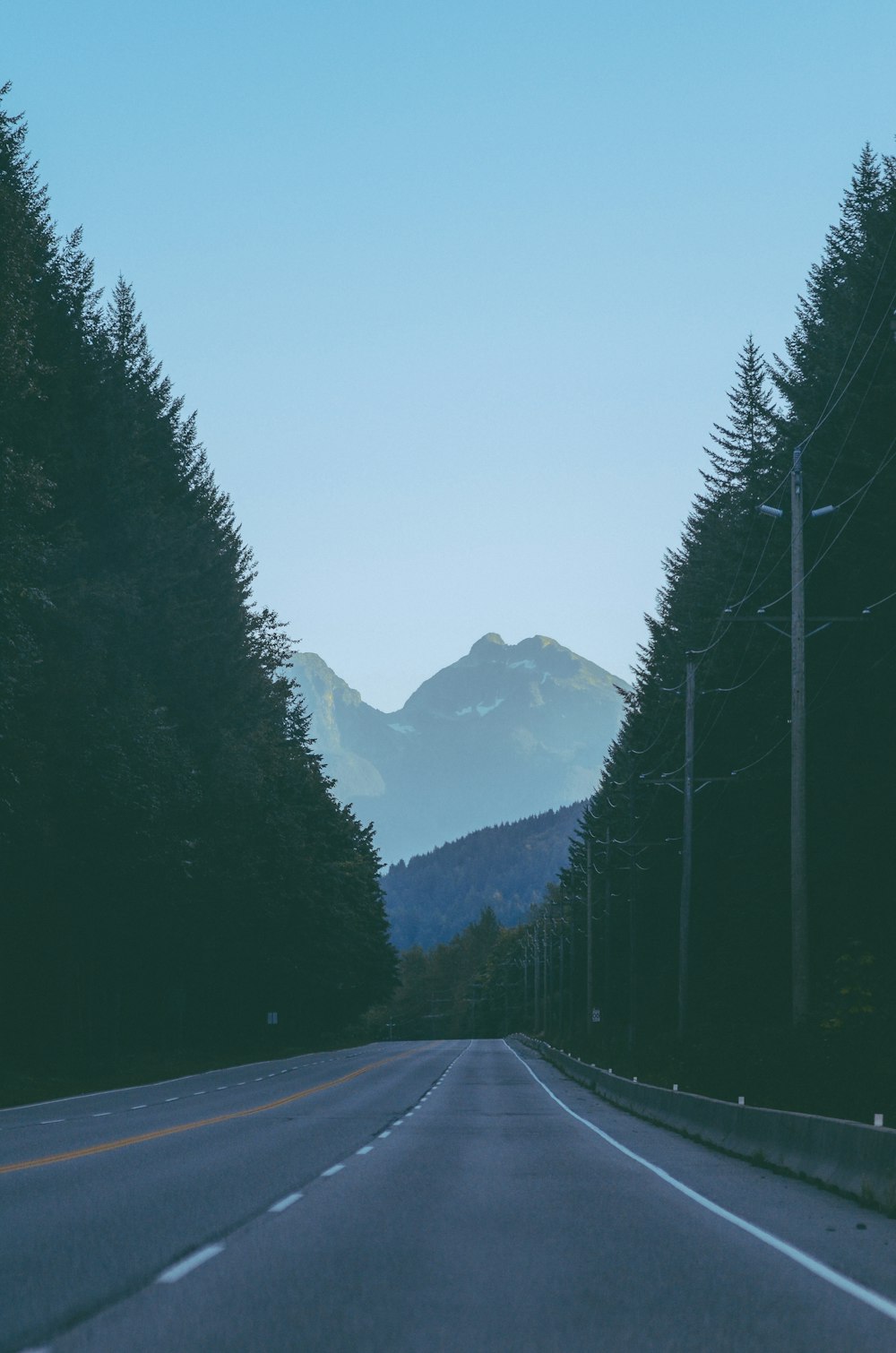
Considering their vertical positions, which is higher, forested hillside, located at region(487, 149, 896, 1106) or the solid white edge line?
forested hillside, located at region(487, 149, 896, 1106)

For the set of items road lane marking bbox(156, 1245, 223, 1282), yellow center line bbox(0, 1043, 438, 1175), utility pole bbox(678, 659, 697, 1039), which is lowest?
yellow center line bbox(0, 1043, 438, 1175)

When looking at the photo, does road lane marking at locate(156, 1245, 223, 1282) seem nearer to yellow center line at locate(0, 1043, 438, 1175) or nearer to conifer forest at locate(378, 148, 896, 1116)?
yellow center line at locate(0, 1043, 438, 1175)

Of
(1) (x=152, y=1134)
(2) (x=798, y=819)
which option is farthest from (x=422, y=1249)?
(2) (x=798, y=819)

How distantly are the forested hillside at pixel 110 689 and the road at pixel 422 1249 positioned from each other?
15955 millimetres

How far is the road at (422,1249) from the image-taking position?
8.11 metres

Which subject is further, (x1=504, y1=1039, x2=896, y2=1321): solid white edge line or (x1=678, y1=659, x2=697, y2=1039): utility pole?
(x1=678, y1=659, x2=697, y2=1039): utility pole

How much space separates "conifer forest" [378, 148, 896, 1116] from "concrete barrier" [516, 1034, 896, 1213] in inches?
32.1

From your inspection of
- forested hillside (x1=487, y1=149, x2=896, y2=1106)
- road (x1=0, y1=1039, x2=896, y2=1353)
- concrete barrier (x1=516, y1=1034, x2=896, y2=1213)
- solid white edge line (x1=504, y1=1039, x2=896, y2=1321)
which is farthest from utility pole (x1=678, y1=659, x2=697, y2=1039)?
solid white edge line (x1=504, y1=1039, x2=896, y2=1321)

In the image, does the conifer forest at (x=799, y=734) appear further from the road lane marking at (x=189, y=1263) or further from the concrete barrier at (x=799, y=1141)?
the road lane marking at (x=189, y=1263)

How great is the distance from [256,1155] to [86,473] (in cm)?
3593

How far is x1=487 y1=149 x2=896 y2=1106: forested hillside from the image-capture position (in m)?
33.7

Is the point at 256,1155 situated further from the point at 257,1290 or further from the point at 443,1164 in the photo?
the point at 257,1290

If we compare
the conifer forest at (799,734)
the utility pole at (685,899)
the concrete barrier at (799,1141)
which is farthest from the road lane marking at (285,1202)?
the utility pole at (685,899)

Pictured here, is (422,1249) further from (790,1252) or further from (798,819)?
(798,819)
